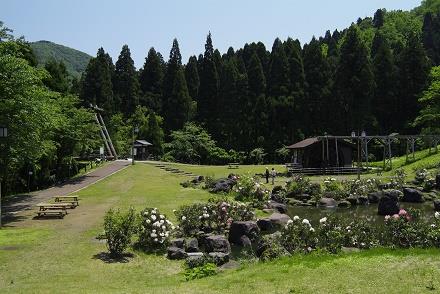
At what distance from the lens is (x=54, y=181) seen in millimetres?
37531

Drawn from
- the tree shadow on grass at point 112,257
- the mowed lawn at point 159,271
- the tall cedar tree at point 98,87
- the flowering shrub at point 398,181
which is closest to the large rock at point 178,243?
the mowed lawn at point 159,271

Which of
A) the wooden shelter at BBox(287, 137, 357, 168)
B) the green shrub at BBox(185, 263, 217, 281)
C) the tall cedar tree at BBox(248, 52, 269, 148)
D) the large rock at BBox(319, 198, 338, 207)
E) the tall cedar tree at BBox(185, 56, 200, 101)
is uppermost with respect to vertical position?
the tall cedar tree at BBox(185, 56, 200, 101)

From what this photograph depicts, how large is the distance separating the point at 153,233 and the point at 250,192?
46.8 feet

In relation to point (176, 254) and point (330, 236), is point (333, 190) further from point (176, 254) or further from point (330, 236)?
point (330, 236)

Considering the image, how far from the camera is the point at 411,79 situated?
65.0 metres

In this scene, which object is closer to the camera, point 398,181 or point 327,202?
point 327,202

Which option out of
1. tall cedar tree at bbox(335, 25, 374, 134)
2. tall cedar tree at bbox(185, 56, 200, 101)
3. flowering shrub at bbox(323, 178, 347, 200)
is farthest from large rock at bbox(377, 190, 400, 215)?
tall cedar tree at bbox(185, 56, 200, 101)

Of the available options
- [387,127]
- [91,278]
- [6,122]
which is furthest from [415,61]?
[91,278]

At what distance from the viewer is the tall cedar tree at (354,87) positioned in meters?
63.2

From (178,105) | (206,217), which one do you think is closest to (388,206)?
(206,217)

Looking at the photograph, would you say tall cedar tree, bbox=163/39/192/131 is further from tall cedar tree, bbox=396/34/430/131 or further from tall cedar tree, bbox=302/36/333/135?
tall cedar tree, bbox=396/34/430/131

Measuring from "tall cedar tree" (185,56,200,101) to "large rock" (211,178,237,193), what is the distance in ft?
151

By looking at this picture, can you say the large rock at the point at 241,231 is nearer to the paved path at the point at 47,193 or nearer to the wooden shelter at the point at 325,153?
the paved path at the point at 47,193

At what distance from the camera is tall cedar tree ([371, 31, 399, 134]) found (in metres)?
65.0
